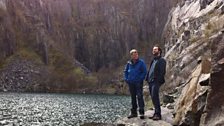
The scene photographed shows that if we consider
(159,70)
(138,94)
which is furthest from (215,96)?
(138,94)

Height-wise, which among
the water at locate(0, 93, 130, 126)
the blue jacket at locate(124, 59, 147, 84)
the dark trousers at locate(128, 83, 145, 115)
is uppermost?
the blue jacket at locate(124, 59, 147, 84)

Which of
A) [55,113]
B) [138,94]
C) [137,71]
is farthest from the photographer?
[55,113]

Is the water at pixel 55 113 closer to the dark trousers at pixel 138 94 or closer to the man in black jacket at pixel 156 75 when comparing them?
the dark trousers at pixel 138 94

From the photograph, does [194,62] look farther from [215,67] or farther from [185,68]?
[215,67]

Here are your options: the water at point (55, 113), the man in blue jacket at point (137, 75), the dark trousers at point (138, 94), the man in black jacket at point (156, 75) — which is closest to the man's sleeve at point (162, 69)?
the man in black jacket at point (156, 75)

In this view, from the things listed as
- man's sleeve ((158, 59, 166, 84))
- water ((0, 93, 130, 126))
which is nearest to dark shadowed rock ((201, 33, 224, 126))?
man's sleeve ((158, 59, 166, 84))

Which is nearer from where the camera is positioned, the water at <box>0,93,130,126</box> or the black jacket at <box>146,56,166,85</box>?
the black jacket at <box>146,56,166,85</box>

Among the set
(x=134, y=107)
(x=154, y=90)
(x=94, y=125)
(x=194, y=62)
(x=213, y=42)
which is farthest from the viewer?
(x=194, y=62)

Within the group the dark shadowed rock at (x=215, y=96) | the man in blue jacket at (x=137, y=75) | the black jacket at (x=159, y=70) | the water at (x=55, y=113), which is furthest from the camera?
the water at (x=55, y=113)

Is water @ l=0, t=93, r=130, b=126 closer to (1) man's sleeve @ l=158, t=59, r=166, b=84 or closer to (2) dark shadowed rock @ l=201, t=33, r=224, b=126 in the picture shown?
(1) man's sleeve @ l=158, t=59, r=166, b=84

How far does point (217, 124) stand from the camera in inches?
671

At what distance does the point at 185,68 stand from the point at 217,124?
3886 cm

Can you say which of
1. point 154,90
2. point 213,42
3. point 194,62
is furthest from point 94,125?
point 213,42

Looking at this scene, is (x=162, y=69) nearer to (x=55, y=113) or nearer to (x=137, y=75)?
(x=137, y=75)
